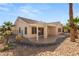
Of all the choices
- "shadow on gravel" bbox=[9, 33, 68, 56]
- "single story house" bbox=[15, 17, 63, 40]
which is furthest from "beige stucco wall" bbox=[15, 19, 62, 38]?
"shadow on gravel" bbox=[9, 33, 68, 56]

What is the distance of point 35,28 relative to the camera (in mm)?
4953

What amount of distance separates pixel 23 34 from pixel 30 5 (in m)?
0.71

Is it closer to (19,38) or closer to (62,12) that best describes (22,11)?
(19,38)

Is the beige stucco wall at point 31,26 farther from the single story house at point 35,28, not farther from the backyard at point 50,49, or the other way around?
the backyard at point 50,49

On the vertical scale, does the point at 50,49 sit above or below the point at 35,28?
below

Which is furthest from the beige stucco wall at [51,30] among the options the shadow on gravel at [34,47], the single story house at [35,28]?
the shadow on gravel at [34,47]

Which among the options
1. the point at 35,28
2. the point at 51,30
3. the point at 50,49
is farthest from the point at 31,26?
the point at 50,49

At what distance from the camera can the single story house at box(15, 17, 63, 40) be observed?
477 centimetres

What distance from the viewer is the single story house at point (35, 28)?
4.77m

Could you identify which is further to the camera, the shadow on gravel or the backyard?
the shadow on gravel

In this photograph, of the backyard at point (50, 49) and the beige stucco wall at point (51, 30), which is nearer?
the backyard at point (50, 49)

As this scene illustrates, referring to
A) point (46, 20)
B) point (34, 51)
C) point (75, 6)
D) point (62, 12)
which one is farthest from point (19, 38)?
point (75, 6)

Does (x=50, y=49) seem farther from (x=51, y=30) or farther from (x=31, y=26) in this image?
(x=31, y=26)

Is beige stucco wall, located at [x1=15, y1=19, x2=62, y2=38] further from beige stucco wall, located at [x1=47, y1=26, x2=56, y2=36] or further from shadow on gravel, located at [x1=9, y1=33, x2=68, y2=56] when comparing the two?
shadow on gravel, located at [x1=9, y1=33, x2=68, y2=56]
